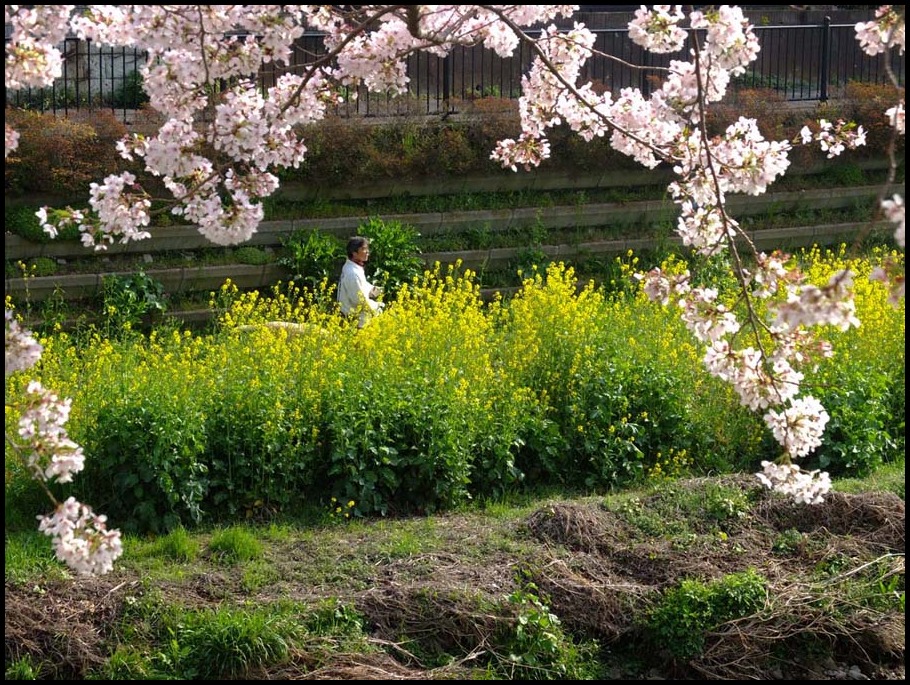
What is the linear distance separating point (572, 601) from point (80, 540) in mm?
2420

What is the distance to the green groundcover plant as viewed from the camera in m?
6.16

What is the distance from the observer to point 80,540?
363 cm

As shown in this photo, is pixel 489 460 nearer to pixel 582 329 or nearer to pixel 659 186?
pixel 582 329

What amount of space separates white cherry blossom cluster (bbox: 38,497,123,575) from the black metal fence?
18.0 ft

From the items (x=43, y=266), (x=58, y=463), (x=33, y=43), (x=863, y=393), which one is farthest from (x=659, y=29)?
(x=43, y=266)

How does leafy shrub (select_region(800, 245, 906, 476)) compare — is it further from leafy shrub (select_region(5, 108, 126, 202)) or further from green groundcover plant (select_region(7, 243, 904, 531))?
leafy shrub (select_region(5, 108, 126, 202))

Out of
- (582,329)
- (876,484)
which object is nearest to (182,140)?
(582,329)

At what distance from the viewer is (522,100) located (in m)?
5.72

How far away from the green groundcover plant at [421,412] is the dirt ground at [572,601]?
60cm

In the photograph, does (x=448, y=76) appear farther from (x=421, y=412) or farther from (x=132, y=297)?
(x=421, y=412)

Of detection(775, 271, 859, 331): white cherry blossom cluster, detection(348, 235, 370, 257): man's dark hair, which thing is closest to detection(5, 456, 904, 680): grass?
detection(775, 271, 859, 331): white cherry blossom cluster

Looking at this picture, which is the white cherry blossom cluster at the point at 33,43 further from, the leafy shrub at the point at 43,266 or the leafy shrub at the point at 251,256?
the leafy shrub at the point at 251,256

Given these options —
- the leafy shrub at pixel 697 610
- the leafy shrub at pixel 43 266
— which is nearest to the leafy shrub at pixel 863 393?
the leafy shrub at pixel 697 610

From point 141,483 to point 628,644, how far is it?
2575 millimetres
